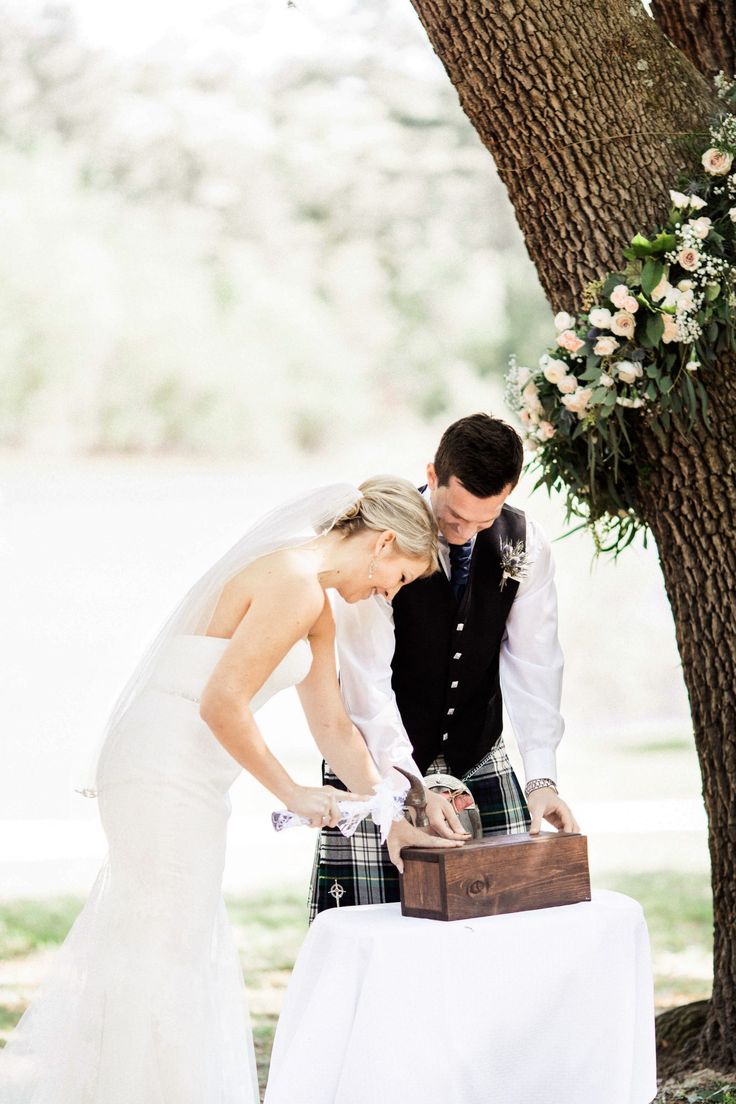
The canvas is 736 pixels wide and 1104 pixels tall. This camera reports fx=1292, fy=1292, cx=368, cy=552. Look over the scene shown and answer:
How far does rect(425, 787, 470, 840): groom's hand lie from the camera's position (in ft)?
8.47

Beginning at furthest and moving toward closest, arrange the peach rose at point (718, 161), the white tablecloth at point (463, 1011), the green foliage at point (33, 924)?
the green foliage at point (33, 924)
the peach rose at point (718, 161)
the white tablecloth at point (463, 1011)

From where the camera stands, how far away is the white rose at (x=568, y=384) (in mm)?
3254

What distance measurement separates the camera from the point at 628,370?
3166 millimetres

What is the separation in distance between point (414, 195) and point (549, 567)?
9618 millimetres

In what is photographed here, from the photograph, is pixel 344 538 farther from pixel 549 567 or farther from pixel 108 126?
pixel 108 126

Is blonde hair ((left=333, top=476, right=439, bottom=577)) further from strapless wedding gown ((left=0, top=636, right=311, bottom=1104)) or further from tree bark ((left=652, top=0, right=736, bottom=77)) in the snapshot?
tree bark ((left=652, top=0, right=736, bottom=77))

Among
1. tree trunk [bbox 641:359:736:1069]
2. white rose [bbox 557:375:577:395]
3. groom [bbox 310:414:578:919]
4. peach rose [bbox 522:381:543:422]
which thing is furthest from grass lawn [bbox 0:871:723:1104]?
white rose [bbox 557:375:577:395]

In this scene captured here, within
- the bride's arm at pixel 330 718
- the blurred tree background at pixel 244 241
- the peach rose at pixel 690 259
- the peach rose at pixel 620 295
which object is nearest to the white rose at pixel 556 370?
the peach rose at pixel 620 295

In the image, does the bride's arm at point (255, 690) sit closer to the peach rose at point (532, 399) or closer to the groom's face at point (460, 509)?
the groom's face at point (460, 509)

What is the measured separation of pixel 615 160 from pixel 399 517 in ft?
4.17

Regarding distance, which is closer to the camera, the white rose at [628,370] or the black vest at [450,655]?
the black vest at [450,655]

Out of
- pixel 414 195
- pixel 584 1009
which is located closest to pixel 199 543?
pixel 414 195

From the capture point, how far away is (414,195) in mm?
12102

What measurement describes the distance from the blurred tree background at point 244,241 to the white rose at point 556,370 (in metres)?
8.34
